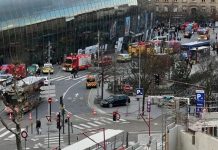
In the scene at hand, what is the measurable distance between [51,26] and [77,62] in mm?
8319

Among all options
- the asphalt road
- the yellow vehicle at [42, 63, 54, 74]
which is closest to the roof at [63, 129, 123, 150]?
the asphalt road

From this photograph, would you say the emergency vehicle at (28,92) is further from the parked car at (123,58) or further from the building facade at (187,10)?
the building facade at (187,10)

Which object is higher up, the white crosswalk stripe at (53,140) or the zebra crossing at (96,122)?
the white crosswalk stripe at (53,140)

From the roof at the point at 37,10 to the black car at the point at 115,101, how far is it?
83.1 feet

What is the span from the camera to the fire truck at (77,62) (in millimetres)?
74688

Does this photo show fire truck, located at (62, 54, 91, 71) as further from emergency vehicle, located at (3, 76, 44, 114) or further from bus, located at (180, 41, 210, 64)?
emergency vehicle, located at (3, 76, 44, 114)

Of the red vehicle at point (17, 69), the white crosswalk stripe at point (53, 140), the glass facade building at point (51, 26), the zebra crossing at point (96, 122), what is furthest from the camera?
the glass facade building at point (51, 26)

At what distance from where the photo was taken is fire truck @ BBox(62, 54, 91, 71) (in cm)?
7469

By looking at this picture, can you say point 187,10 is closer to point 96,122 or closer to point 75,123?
point 96,122

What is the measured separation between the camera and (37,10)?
79.0 m

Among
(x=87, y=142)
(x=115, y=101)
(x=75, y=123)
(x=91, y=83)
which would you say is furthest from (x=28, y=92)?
(x=87, y=142)

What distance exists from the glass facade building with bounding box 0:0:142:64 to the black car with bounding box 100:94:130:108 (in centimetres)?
2314

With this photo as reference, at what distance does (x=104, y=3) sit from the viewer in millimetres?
90312

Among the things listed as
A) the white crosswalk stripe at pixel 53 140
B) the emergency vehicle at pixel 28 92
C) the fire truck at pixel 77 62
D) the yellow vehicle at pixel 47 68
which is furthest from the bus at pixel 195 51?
the white crosswalk stripe at pixel 53 140
